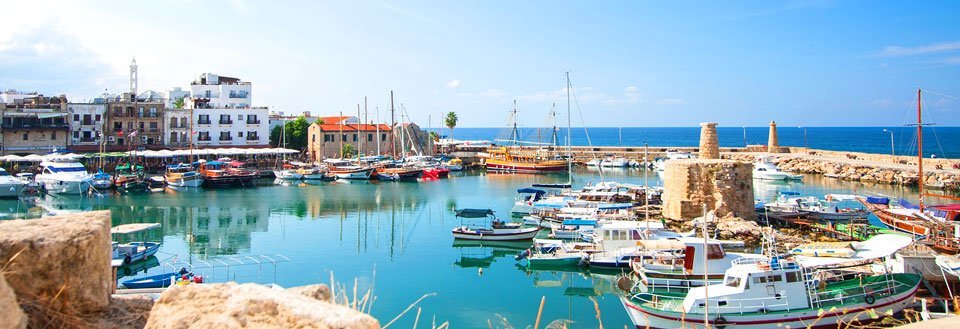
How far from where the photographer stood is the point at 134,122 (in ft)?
196

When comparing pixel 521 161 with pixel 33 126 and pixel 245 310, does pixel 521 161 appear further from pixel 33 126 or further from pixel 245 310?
pixel 245 310

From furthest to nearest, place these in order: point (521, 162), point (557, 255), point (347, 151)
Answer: point (347, 151), point (521, 162), point (557, 255)

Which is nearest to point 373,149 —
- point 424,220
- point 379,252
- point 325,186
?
point 325,186

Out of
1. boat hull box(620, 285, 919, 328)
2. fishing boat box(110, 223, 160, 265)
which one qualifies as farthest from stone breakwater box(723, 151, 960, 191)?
fishing boat box(110, 223, 160, 265)

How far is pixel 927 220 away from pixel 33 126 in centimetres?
6026

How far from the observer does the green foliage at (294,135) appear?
70188 mm

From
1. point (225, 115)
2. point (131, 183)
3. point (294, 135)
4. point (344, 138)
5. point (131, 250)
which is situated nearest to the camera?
point (131, 250)

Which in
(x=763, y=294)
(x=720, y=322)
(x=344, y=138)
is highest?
(x=344, y=138)

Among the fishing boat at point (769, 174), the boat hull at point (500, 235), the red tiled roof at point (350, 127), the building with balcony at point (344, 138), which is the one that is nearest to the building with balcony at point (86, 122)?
the building with balcony at point (344, 138)

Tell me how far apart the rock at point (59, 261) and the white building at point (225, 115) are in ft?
196

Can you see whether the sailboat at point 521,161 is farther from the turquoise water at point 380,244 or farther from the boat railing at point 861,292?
the boat railing at point 861,292

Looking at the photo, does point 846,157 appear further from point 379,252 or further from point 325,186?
point 379,252

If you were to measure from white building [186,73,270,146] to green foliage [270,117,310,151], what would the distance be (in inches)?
167

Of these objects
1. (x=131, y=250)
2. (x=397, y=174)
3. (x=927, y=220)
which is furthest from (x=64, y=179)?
(x=927, y=220)
